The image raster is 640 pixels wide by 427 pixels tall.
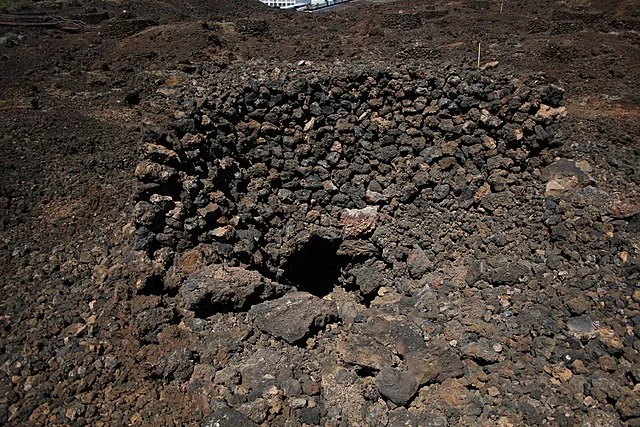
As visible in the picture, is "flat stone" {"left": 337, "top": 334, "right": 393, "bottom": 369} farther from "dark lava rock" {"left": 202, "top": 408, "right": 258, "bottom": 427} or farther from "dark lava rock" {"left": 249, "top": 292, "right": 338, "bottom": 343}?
"dark lava rock" {"left": 202, "top": 408, "right": 258, "bottom": 427}

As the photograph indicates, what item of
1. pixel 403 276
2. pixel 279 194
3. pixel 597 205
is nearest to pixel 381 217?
pixel 403 276

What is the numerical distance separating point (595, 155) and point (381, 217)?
3.41 metres

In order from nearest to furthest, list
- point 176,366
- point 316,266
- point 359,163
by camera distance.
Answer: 1. point 176,366
2. point 359,163
3. point 316,266

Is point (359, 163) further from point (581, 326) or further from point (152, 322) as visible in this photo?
point (152, 322)

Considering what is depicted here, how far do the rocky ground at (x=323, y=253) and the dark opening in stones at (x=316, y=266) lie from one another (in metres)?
0.04

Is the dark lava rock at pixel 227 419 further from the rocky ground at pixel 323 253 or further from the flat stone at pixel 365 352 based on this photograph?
the flat stone at pixel 365 352

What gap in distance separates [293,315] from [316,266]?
9.43 ft

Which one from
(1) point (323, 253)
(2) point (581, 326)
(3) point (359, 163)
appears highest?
(3) point (359, 163)

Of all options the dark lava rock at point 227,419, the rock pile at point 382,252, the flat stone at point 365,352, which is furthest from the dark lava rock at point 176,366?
the flat stone at point 365,352

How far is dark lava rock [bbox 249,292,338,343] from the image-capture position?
5445 millimetres

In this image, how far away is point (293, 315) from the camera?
5691 millimetres

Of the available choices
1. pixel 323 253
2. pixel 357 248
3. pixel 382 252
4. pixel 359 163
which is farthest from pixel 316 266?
pixel 359 163

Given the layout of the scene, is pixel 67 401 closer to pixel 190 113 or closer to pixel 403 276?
pixel 190 113

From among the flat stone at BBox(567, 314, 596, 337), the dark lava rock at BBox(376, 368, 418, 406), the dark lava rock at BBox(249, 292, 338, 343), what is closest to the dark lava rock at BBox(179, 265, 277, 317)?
the dark lava rock at BBox(249, 292, 338, 343)
